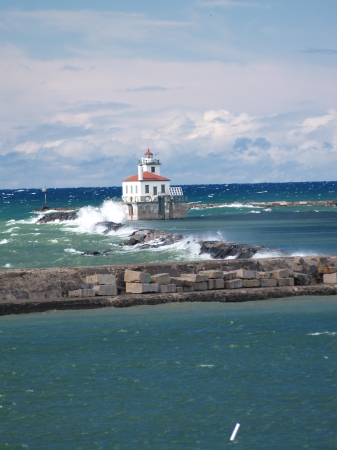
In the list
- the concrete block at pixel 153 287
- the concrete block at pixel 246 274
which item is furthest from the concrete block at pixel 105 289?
the concrete block at pixel 246 274

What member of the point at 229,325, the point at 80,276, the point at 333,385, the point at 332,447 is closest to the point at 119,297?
the point at 80,276

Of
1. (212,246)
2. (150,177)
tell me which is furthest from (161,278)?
(150,177)

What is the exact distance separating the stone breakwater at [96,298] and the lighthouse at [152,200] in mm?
57667

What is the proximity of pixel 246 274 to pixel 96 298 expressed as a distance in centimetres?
428

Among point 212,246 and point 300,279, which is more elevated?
point 212,246

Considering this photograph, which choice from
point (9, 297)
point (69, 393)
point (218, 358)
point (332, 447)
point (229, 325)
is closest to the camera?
point (332, 447)

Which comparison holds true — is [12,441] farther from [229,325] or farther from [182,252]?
[182,252]

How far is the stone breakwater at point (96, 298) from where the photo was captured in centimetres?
1880

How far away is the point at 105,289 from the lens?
19.6m

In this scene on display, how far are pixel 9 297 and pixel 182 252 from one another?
72.5ft

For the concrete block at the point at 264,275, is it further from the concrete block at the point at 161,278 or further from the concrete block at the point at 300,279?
the concrete block at the point at 161,278

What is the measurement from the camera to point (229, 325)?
17.0 m

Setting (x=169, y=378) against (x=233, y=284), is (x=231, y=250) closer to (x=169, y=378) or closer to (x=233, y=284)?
(x=233, y=284)

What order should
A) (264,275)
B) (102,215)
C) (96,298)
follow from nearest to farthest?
(96,298)
(264,275)
(102,215)
